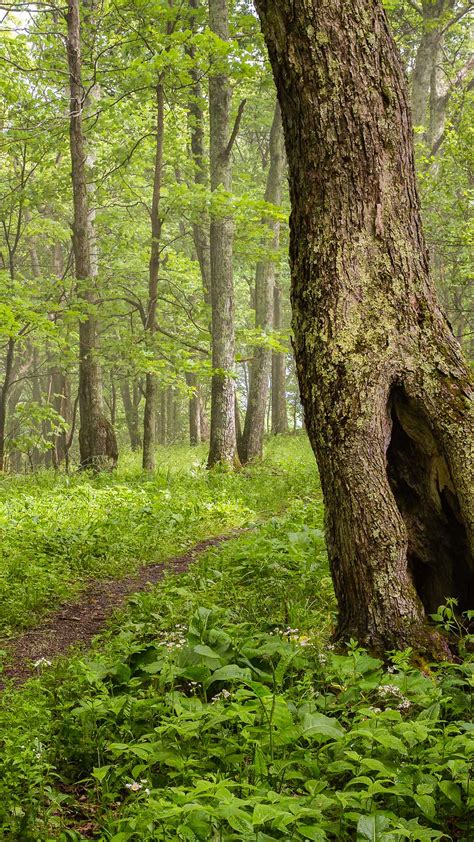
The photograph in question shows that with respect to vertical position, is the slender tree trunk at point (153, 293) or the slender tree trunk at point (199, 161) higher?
the slender tree trunk at point (199, 161)

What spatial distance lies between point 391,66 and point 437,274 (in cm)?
1791

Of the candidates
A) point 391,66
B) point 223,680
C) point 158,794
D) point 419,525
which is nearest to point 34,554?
point 223,680

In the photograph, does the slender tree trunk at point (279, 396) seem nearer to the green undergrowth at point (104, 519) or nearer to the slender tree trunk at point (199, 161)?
the slender tree trunk at point (199, 161)

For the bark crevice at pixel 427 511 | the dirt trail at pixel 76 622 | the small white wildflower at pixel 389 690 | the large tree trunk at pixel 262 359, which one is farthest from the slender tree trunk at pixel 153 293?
the small white wildflower at pixel 389 690

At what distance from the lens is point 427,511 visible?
4.11 meters

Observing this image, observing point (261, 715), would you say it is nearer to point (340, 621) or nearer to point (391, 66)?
point (340, 621)

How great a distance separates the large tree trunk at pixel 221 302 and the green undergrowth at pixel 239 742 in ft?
27.4

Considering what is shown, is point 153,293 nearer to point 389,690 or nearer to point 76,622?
point 76,622

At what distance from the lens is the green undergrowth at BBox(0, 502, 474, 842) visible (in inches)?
88.7

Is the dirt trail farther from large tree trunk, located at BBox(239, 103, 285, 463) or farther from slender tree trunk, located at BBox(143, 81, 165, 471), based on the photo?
large tree trunk, located at BBox(239, 103, 285, 463)

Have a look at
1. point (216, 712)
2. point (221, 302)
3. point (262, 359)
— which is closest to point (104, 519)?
point (216, 712)

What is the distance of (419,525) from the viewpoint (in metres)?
4.13

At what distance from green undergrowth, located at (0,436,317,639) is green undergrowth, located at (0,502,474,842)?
5.48 ft

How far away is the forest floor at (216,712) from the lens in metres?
2.30
